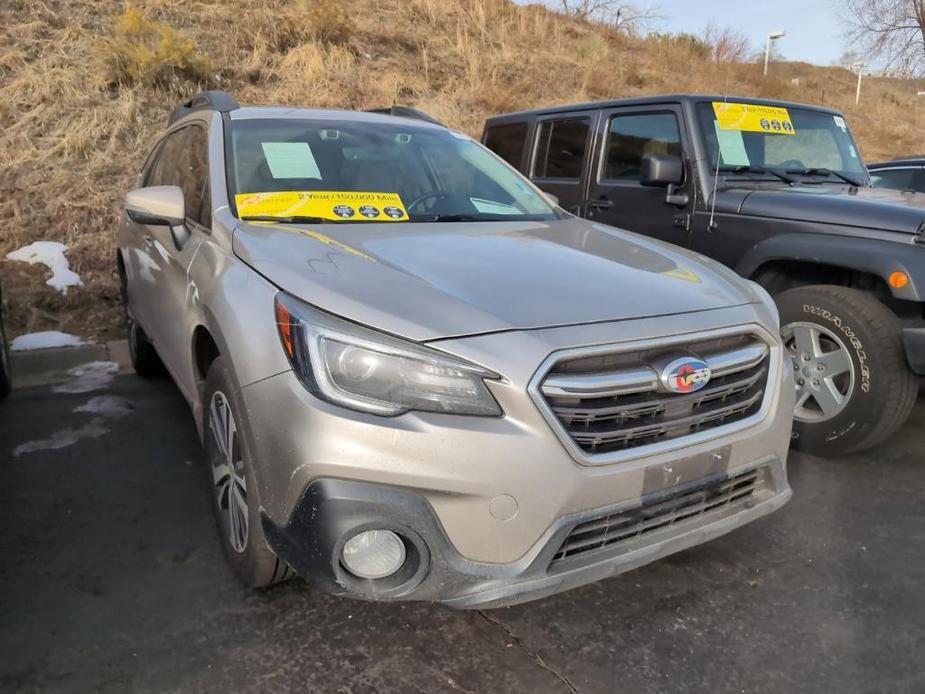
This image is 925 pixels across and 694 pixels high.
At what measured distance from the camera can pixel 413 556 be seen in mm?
1924

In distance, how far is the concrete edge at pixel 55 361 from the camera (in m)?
5.00

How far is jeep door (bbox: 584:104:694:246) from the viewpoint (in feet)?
14.5

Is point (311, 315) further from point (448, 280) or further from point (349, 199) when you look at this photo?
point (349, 199)

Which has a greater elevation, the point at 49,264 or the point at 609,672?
the point at 609,672

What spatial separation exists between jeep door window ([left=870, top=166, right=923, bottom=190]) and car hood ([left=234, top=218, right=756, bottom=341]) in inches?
196

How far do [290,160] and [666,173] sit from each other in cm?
226

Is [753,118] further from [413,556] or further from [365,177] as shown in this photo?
[413,556]

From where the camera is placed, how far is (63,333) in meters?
5.65

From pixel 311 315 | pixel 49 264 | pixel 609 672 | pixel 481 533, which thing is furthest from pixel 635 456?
pixel 49 264

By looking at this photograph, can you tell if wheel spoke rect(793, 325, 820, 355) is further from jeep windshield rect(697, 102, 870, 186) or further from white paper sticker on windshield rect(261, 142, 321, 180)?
white paper sticker on windshield rect(261, 142, 321, 180)

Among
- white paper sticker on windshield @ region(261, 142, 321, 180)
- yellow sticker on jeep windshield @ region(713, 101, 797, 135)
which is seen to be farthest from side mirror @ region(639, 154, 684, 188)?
white paper sticker on windshield @ region(261, 142, 321, 180)

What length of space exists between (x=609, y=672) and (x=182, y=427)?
2.81 meters

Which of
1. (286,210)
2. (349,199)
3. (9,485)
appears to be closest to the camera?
(286,210)

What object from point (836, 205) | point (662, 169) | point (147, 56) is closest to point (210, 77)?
point (147, 56)
